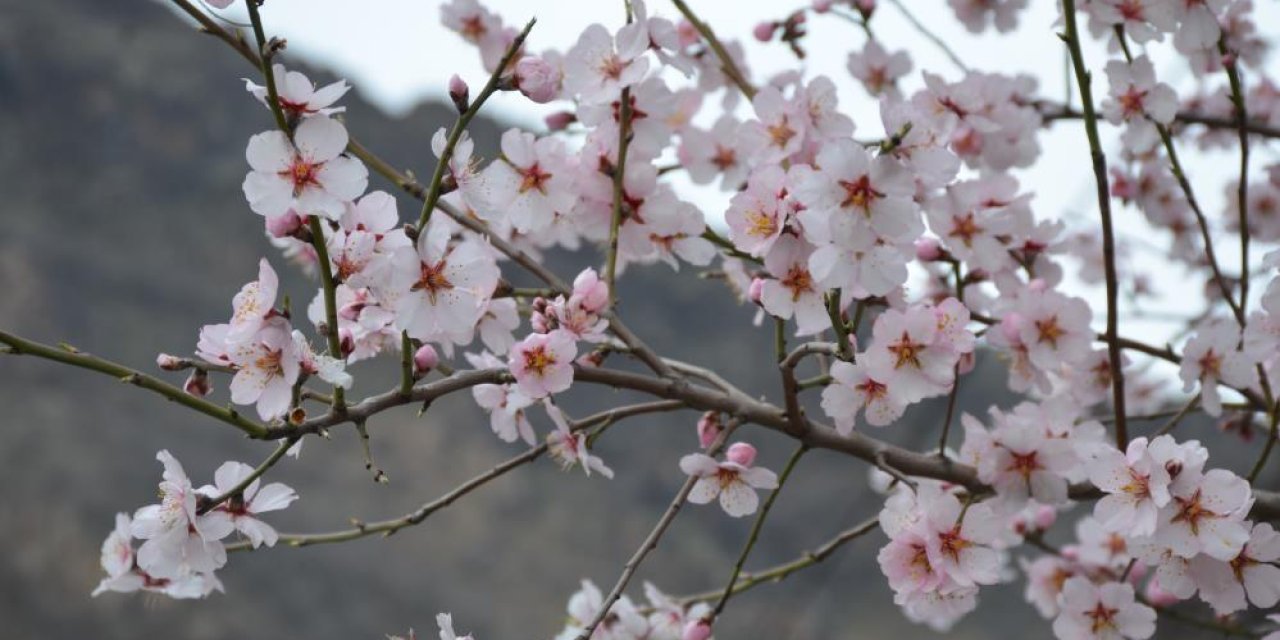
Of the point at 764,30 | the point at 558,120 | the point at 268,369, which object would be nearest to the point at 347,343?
the point at 268,369

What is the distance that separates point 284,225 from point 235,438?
26.5 feet

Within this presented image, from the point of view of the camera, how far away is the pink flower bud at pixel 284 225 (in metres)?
0.81

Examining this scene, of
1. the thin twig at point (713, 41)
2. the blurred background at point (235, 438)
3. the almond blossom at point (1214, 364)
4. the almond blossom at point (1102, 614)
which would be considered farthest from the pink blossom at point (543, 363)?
the blurred background at point (235, 438)

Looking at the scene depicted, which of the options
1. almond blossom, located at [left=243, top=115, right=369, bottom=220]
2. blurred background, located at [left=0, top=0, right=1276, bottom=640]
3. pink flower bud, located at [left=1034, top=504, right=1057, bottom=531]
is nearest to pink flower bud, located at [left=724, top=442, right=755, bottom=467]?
almond blossom, located at [left=243, top=115, right=369, bottom=220]

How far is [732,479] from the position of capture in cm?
109

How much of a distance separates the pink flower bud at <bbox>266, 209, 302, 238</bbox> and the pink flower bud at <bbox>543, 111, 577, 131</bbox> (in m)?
0.51

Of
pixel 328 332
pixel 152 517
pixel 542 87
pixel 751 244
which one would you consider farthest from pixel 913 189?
pixel 152 517

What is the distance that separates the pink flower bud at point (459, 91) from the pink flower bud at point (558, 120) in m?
0.40

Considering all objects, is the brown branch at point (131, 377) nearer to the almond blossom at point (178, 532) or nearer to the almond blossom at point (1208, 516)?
the almond blossom at point (178, 532)

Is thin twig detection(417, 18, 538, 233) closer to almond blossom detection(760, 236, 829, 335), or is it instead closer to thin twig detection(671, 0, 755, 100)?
almond blossom detection(760, 236, 829, 335)

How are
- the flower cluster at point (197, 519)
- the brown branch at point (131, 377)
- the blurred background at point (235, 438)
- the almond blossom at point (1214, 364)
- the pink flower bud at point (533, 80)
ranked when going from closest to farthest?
the brown branch at point (131, 377), the flower cluster at point (197, 519), the pink flower bud at point (533, 80), the almond blossom at point (1214, 364), the blurred background at point (235, 438)

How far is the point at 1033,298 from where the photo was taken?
1.21 metres

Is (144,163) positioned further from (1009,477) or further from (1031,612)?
(1009,477)

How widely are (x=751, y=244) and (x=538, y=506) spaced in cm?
871
